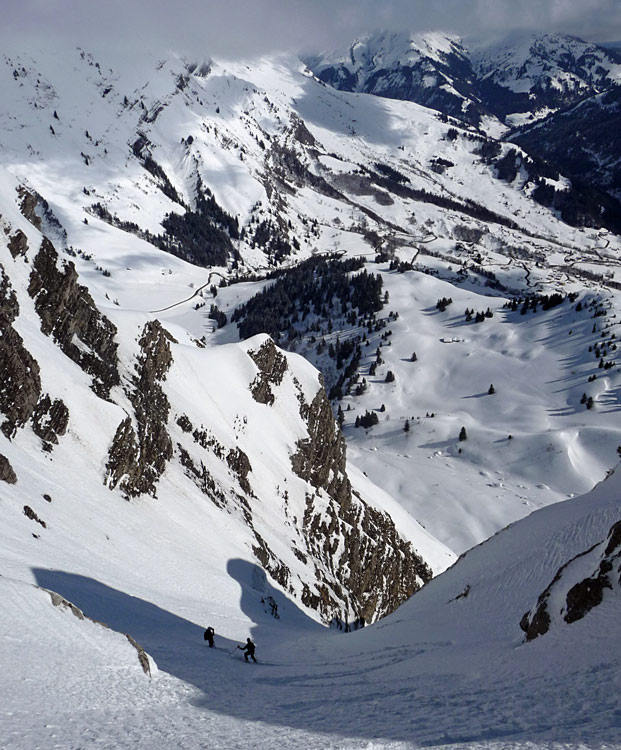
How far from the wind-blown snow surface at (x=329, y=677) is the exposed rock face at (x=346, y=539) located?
119 feet

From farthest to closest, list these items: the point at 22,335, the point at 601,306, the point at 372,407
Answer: the point at 601,306 < the point at 372,407 < the point at 22,335

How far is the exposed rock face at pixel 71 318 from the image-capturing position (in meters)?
45.5

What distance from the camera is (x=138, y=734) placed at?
10.7 metres

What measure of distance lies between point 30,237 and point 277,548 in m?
37.5

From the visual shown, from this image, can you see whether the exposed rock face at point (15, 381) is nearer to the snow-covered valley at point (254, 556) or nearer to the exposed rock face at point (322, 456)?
the snow-covered valley at point (254, 556)

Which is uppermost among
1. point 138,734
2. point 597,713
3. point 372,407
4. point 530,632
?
point 372,407

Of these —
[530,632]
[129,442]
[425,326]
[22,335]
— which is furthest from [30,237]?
[425,326]

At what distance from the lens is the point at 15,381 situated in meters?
33.8

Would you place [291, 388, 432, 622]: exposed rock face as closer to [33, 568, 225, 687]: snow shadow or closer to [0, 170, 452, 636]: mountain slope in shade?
[0, 170, 452, 636]: mountain slope in shade

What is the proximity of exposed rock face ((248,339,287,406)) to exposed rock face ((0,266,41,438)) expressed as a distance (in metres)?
36.9

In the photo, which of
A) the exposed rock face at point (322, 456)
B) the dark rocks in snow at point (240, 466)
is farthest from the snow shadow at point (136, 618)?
the exposed rock face at point (322, 456)

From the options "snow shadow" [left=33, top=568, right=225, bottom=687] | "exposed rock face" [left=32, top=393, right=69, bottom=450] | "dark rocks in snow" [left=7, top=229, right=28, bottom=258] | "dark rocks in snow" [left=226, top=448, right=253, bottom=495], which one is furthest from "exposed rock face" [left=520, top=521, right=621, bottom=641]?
"dark rocks in snow" [left=7, top=229, right=28, bottom=258]

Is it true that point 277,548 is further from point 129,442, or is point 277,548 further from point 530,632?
point 530,632

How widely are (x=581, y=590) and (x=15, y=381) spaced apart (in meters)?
33.1
